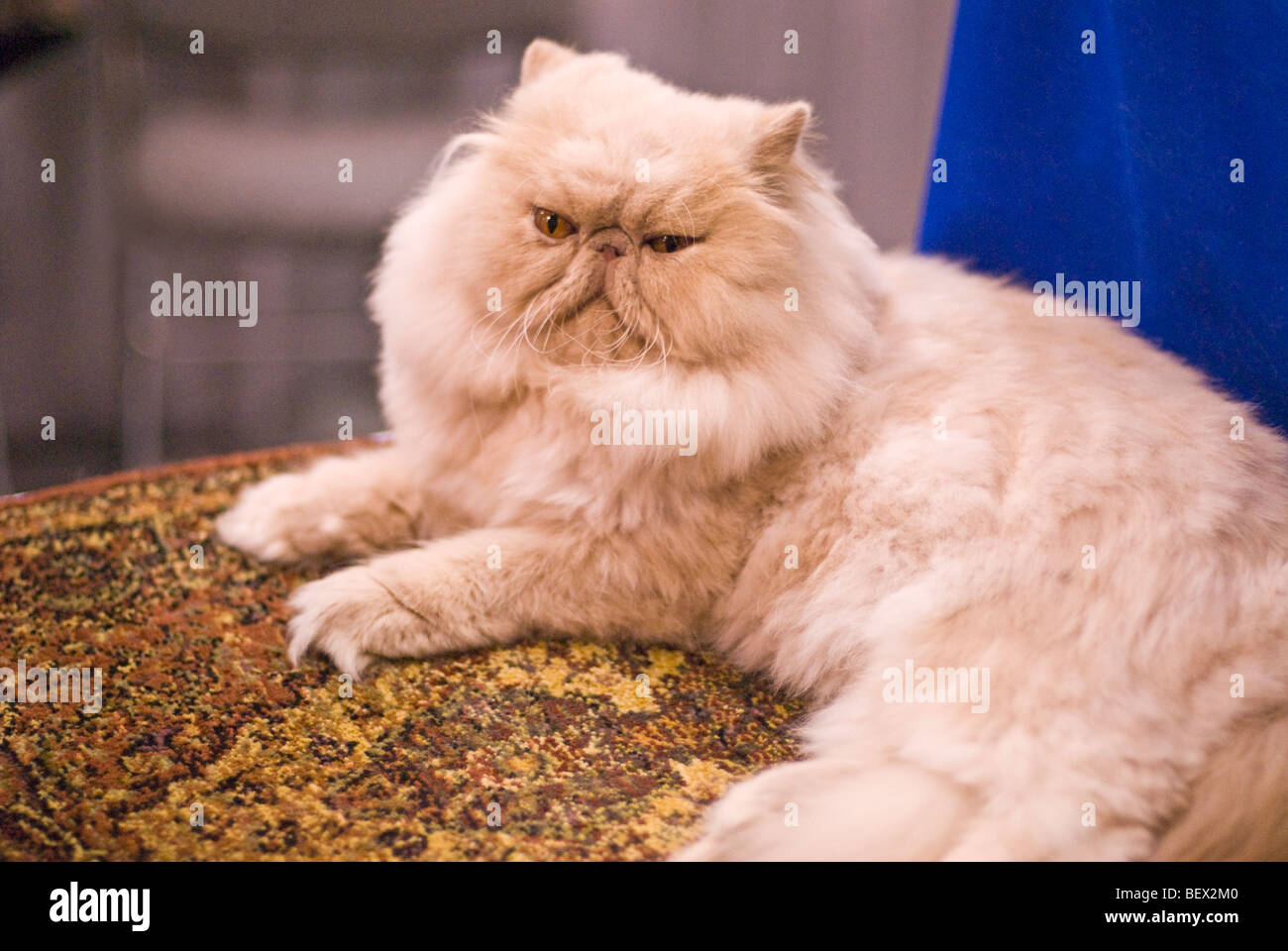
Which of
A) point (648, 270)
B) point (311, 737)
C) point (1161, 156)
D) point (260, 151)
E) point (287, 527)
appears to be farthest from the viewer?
point (260, 151)

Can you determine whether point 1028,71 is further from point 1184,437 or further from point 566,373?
point 566,373

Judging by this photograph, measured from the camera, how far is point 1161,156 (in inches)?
63.1

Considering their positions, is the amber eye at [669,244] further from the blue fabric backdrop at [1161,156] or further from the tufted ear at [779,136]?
the blue fabric backdrop at [1161,156]

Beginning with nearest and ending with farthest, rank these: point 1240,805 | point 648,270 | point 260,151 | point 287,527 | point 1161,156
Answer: point 1240,805
point 648,270
point 1161,156
point 287,527
point 260,151

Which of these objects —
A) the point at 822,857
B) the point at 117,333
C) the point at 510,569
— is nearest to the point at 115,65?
the point at 117,333

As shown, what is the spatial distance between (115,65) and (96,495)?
1417 millimetres

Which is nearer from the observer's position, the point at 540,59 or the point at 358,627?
the point at 358,627

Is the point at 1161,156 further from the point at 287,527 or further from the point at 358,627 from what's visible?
the point at 287,527

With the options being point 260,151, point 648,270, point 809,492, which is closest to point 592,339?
point 648,270

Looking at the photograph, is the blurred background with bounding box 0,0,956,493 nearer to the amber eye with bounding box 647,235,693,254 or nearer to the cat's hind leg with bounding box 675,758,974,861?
the amber eye with bounding box 647,235,693,254

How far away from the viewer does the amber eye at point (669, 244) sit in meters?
1.45

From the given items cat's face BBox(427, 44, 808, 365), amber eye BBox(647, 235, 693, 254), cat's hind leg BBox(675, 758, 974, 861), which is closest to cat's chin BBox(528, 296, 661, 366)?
cat's face BBox(427, 44, 808, 365)

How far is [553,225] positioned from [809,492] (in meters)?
0.64

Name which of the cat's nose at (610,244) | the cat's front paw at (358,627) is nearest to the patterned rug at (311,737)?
the cat's front paw at (358,627)
